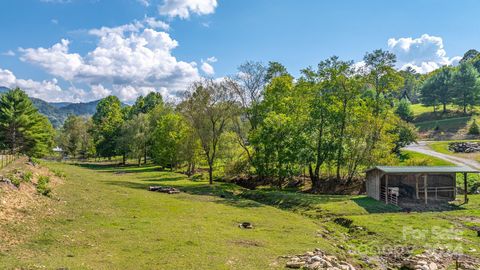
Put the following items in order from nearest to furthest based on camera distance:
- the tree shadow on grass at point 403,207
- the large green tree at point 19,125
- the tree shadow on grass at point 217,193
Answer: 1. the tree shadow on grass at point 403,207
2. the tree shadow on grass at point 217,193
3. the large green tree at point 19,125

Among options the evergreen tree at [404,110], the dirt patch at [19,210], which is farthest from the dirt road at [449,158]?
the dirt patch at [19,210]

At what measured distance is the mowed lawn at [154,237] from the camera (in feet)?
54.2

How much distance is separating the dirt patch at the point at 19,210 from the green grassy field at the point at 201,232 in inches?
21.2

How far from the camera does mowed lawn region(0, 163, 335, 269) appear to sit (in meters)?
16.5

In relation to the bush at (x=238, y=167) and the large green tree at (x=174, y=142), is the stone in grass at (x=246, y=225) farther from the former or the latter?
the large green tree at (x=174, y=142)

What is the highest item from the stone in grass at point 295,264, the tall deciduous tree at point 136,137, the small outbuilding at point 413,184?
the tall deciduous tree at point 136,137

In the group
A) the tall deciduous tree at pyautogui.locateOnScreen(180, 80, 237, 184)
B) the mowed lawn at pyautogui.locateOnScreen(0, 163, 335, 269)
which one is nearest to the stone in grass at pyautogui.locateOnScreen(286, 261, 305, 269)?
the mowed lawn at pyautogui.locateOnScreen(0, 163, 335, 269)

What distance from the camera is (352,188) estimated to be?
2005 inches

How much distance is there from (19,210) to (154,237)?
29.3 feet

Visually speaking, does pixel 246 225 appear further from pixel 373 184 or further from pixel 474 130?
pixel 474 130

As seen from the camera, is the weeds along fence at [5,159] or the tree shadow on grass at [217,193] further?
the weeds along fence at [5,159]

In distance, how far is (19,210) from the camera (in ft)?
72.6

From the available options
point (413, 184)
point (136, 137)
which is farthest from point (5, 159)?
point (413, 184)

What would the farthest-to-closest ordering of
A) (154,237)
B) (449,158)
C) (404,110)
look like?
(404,110)
(449,158)
(154,237)
